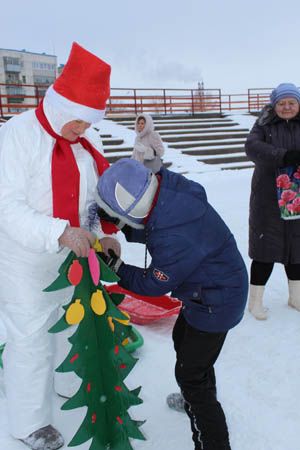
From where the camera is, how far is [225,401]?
92.4 inches

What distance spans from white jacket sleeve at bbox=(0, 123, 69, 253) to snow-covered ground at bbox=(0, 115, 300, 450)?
41.0 inches

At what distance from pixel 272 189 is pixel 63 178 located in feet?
5.66

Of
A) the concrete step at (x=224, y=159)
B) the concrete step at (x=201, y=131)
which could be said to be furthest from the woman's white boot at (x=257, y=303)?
the concrete step at (x=201, y=131)

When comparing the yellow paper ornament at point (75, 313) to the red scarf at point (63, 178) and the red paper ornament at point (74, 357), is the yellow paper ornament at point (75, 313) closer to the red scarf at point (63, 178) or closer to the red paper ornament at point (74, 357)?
the red paper ornament at point (74, 357)

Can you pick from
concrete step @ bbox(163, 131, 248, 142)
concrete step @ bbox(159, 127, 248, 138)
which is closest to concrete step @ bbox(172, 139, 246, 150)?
concrete step @ bbox(163, 131, 248, 142)

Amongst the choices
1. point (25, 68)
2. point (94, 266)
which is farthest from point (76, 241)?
point (25, 68)

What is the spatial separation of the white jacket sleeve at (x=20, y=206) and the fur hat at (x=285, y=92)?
177 centimetres

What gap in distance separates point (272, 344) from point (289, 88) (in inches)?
66.1

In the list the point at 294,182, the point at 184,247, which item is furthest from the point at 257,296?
the point at 184,247

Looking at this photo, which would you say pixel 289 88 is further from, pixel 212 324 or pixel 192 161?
pixel 192 161

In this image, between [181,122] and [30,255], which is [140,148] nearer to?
[30,255]

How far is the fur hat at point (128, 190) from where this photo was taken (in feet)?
5.38

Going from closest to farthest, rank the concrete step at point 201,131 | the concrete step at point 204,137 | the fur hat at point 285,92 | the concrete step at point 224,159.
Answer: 1. the fur hat at point 285,92
2. the concrete step at point 224,159
3. the concrete step at point 204,137
4. the concrete step at point 201,131

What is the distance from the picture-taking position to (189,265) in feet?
5.44
